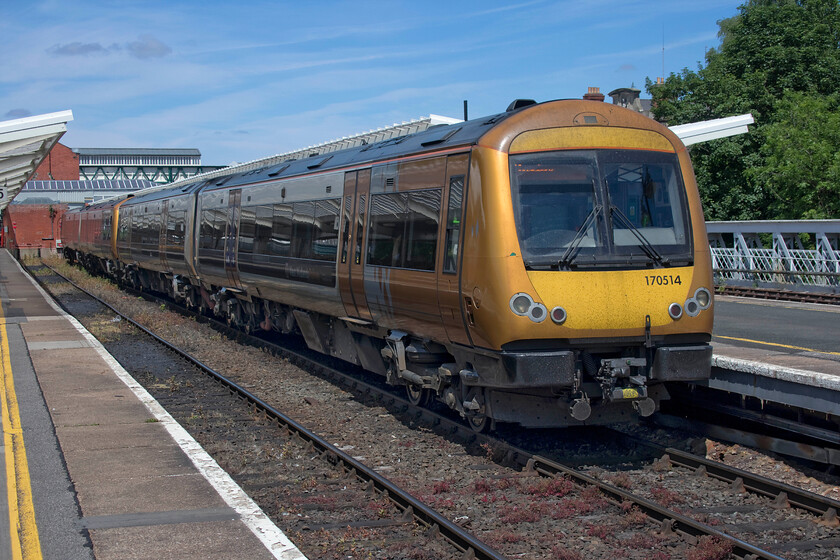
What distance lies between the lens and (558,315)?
7.33 metres

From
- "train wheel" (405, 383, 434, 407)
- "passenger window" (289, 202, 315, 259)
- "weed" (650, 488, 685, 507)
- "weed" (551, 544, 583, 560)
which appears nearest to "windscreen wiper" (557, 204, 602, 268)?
"weed" (650, 488, 685, 507)

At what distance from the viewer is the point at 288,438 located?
9.16m

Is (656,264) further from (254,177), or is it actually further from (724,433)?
(254,177)

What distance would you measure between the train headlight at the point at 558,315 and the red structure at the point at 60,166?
3603 inches

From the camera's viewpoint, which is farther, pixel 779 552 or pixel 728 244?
pixel 728 244

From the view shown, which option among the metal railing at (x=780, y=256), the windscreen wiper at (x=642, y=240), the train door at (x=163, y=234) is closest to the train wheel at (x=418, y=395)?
the windscreen wiper at (x=642, y=240)

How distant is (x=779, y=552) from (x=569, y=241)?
2988mm

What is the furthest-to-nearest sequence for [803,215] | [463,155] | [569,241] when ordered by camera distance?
[803,215] < [463,155] < [569,241]

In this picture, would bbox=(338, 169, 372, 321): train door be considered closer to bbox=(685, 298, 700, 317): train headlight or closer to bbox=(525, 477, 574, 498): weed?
bbox=(525, 477, 574, 498): weed

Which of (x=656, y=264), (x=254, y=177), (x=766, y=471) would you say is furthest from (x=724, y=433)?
(x=254, y=177)

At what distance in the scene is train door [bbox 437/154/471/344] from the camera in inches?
315

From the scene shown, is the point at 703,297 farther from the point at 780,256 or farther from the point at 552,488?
the point at 780,256

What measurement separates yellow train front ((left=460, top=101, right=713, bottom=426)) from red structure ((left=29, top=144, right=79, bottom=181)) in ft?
298

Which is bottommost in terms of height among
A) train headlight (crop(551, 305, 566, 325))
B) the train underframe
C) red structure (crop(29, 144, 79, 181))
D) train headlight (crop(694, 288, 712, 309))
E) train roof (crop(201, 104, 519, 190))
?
the train underframe
